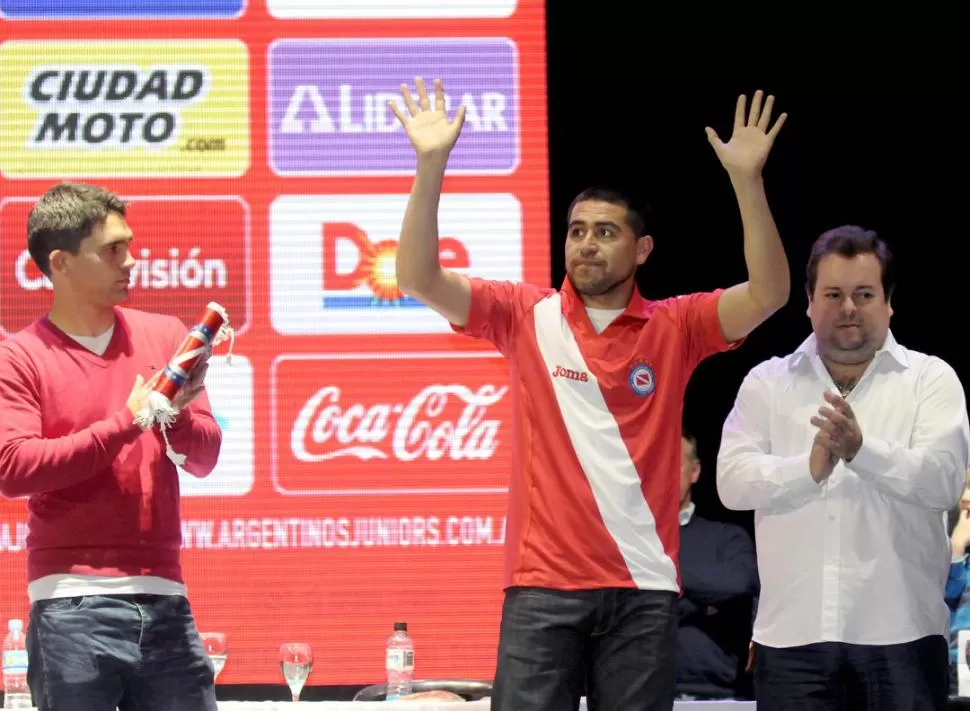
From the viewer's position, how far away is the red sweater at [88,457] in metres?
3.01

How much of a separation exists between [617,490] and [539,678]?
43cm

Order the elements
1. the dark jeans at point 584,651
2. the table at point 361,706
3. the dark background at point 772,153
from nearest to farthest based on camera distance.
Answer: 1. the dark jeans at point 584,651
2. the table at point 361,706
3. the dark background at point 772,153

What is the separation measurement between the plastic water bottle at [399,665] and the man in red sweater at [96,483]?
0.85 metres

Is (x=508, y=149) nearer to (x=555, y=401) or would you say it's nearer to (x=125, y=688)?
(x=555, y=401)

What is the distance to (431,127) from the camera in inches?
123

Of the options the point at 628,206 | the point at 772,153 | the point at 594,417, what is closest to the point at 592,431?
the point at 594,417

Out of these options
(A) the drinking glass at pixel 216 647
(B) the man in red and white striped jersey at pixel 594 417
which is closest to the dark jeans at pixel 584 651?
(B) the man in red and white striped jersey at pixel 594 417

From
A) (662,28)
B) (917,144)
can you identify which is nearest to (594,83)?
(662,28)

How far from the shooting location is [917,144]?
19.9 feet

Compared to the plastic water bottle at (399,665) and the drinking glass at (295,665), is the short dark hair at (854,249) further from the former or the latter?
the drinking glass at (295,665)

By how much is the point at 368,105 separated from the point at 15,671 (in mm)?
2289

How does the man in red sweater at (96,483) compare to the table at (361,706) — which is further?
the table at (361,706)

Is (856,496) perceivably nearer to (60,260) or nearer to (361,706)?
(361,706)

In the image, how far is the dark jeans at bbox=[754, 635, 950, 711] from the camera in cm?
326
